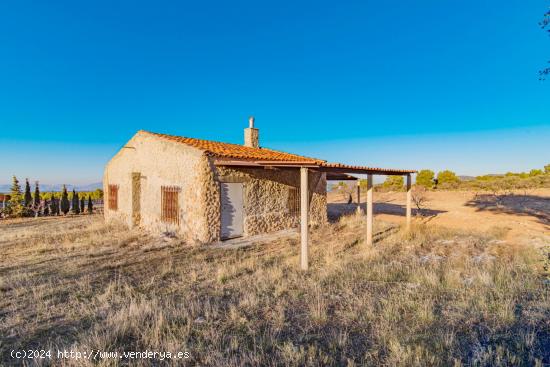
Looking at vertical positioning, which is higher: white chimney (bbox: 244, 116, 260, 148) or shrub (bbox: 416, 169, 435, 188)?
white chimney (bbox: 244, 116, 260, 148)

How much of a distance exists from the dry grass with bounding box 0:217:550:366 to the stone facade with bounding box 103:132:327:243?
1999 millimetres

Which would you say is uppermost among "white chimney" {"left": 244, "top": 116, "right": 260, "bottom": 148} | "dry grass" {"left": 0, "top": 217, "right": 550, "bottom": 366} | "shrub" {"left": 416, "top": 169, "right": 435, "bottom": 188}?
"white chimney" {"left": 244, "top": 116, "right": 260, "bottom": 148}

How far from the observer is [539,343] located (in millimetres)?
3426

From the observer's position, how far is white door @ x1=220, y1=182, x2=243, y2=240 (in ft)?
33.3

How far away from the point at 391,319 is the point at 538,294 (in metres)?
3.08

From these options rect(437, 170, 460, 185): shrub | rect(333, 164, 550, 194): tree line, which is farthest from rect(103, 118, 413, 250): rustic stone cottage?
rect(437, 170, 460, 185): shrub

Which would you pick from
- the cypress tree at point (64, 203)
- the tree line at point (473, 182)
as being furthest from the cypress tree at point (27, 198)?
the tree line at point (473, 182)

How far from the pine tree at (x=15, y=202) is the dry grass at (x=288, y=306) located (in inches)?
821

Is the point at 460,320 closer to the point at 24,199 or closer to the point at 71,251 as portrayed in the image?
the point at 71,251

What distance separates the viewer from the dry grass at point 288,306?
3.37m

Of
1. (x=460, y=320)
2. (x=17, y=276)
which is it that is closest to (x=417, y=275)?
(x=460, y=320)

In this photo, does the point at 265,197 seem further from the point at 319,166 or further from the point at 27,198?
the point at 27,198

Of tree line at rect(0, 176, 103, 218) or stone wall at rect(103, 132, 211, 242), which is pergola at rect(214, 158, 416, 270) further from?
tree line at rect(0, 176, 103, 218)

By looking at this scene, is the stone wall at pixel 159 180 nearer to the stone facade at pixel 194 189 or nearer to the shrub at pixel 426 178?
the stone facade at pixel 194 189
